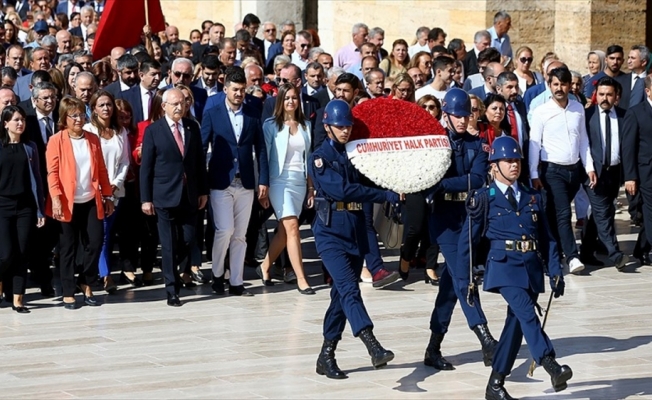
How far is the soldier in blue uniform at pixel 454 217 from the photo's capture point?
10.8 meters

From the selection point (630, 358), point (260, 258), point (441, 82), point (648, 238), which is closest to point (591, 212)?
point (648, 238)

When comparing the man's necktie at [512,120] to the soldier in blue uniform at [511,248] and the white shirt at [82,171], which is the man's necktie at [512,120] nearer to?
the white shirt at [82,171]

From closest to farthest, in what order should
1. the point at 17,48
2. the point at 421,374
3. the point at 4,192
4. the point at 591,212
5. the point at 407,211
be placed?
the point at 421,374 → the point at 4,192 → the point at 407,211 → the point at 591,212 → the point at 17,48

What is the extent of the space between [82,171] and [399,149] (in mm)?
3591

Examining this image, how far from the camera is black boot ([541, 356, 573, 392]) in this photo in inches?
380

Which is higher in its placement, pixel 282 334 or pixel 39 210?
pixel 39 210

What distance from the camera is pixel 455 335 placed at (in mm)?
12000

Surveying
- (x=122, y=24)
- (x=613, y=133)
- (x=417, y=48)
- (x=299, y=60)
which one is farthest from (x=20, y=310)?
(x=417, y=48)

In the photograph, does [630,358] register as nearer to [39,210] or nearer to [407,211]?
[407,211]

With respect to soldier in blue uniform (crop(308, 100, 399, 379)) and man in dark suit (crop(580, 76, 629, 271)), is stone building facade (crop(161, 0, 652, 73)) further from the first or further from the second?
soldier in blue uniform (crop(308, 100, 399, 379))

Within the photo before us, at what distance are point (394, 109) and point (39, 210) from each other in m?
3.77

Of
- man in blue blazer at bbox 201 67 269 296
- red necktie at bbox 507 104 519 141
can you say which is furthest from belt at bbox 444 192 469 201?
red necktie at bbox 507 104 519 141

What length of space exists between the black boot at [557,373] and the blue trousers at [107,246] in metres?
5.29

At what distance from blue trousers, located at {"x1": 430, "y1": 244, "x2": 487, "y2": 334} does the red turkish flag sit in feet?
25.9
